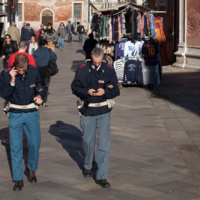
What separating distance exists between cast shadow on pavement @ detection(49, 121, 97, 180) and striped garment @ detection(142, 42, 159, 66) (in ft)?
17.9

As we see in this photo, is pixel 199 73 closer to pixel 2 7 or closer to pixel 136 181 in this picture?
pixel 136 181

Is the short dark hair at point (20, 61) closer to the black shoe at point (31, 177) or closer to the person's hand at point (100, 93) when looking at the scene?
the person's hand at point (100, 93)

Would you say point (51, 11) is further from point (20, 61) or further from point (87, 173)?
point (20, 61)

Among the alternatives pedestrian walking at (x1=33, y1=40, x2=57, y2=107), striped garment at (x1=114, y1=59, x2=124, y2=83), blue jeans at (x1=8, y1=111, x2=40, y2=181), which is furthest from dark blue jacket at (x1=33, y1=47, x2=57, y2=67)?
blue jeans at (x1=8, y1=111, x2=40, y2=181)

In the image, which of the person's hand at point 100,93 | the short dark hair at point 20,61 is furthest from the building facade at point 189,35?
the short dark hair at point 20,61

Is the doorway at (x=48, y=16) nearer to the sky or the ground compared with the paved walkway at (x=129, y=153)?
nearer to the sky

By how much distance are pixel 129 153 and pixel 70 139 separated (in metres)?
1.27

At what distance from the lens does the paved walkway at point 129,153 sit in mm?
5035

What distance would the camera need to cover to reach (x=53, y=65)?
1062cm

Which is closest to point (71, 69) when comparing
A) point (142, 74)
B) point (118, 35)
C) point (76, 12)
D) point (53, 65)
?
point (118, 35)

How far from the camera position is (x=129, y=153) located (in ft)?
22.0

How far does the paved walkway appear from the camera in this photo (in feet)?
16.5

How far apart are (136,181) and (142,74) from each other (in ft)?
27.5

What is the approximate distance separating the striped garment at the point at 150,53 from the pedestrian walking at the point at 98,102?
832 centimetres
